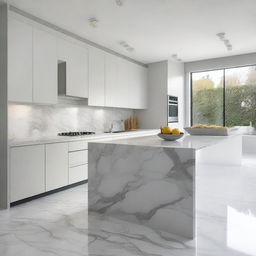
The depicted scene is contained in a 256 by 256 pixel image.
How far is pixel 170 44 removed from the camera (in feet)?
15.8

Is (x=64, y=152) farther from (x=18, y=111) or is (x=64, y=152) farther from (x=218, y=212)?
(x=218, y=212)

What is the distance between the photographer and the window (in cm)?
603

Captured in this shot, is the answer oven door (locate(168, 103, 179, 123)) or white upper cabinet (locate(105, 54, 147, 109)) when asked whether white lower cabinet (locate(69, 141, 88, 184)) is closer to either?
white upper cabinet (locate(105, 54, 147, 109))

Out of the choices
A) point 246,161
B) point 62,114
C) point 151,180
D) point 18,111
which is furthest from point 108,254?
point 246,161

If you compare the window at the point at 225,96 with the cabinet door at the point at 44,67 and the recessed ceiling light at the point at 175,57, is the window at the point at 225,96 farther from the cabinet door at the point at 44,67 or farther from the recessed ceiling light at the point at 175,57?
the cabinet door at the point at 44,67

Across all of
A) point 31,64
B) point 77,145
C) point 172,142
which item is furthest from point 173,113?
point 31,64

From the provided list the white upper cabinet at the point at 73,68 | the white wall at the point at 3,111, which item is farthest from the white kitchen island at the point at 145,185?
the white upper cabinet at the point at 73,68

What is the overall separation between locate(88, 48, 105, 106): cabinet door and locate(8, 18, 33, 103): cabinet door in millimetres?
1314

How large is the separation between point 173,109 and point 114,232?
4339mm

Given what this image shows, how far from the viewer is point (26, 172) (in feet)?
10.2

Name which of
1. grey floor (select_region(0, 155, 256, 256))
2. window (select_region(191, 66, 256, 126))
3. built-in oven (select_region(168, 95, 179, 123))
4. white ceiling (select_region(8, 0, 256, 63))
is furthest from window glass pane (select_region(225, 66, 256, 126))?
grey floor (select_region(0, 155, 256, 256))

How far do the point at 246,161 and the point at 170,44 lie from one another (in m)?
3.02

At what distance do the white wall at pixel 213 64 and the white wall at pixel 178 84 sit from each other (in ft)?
0.39

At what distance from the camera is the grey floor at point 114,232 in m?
1.94
